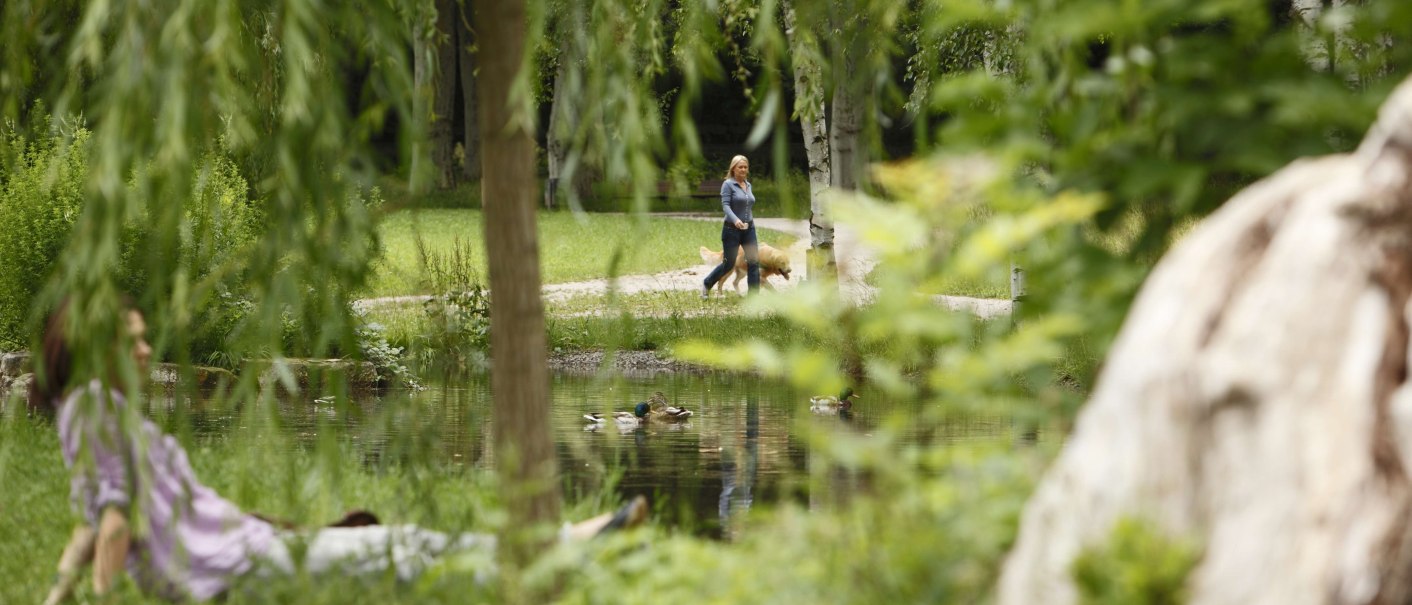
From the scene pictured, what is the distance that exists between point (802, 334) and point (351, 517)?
38.0ft

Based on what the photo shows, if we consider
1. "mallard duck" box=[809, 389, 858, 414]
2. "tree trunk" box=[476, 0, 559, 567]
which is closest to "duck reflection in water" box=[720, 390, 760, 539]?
"mallard duck" box=[809, 389, 858, 414]

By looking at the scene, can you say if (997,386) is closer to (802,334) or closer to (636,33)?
(636,33)

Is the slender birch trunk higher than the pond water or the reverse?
higher

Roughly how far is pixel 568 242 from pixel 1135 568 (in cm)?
2630

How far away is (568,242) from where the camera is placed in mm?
28844

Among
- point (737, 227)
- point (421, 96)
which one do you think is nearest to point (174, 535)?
point (421, 96)

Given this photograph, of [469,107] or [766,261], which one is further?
[469,107]

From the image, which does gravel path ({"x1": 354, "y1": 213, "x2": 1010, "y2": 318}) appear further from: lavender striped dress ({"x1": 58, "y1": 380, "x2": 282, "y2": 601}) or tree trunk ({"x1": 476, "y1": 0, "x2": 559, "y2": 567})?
tree trunk ({"x1": 476, "y1": 0, "x2": 559, "y2": 567})

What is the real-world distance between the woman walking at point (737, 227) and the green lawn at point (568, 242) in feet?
5.29

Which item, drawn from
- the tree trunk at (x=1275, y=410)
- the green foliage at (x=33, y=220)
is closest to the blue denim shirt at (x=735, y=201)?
the green foliage at (x=33, y=220)

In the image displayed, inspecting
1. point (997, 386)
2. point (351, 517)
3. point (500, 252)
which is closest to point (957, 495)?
point (997, 386)

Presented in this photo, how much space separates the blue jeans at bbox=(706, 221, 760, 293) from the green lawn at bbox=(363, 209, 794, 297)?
5.11 feet

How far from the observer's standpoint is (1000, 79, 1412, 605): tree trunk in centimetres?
274

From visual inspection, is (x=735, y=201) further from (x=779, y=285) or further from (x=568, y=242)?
(x=568, y=242)
